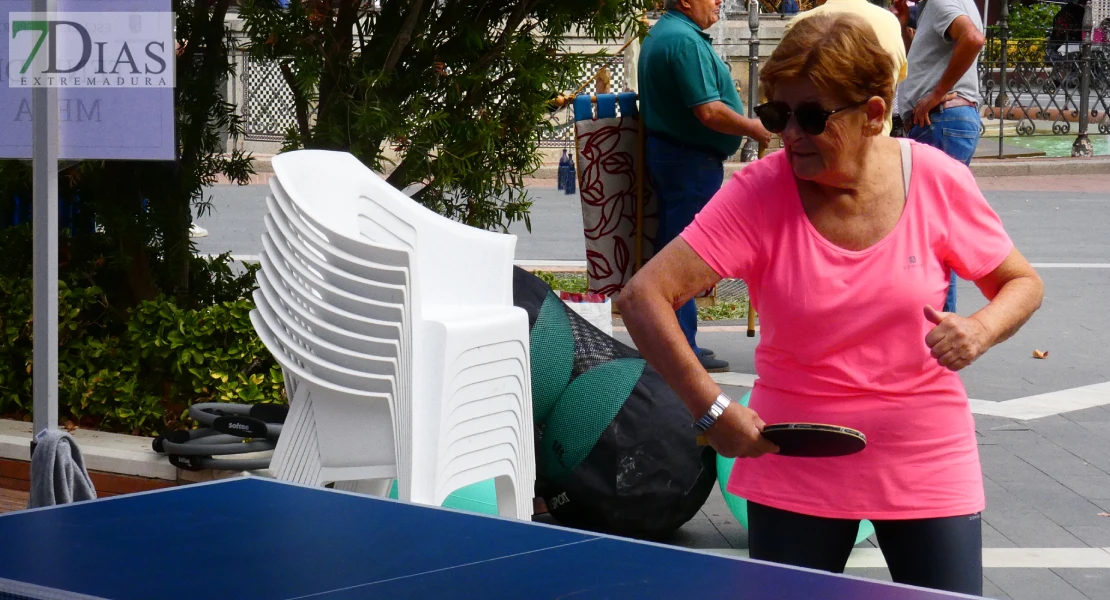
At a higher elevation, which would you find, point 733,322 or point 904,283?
point 904,283

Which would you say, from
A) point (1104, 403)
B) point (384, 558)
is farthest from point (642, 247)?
point (384, 558)

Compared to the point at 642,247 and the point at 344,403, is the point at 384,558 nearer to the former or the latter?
the point at 344,403

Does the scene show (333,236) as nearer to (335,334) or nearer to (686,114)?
(335,334)

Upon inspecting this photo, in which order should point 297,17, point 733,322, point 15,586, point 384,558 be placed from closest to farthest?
point 15,586, point 384,558, point 297,17, point 733,322

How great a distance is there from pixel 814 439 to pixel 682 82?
4.25m

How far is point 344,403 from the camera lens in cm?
367

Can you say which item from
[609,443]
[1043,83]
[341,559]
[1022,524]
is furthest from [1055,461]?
[1043,83]

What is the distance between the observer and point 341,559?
2082 millimetres

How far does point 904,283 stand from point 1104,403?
4.62m

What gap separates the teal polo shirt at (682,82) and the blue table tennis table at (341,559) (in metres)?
→ 4.50

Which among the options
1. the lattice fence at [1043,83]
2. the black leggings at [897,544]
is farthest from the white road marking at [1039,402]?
the lattice fence at [1043,83]

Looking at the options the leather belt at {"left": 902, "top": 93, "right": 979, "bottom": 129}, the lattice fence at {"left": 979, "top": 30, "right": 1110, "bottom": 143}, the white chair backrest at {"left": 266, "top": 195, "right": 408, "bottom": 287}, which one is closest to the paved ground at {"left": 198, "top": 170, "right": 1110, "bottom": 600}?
the leather belt at {"left": 902, "top": 93, "right": 979, "bottom": 129}

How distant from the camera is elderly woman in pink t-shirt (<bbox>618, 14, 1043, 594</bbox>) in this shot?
2662 mm

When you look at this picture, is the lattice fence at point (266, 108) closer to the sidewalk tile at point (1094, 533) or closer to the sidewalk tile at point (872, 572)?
the sidewalk tile at point (1094, 533)
